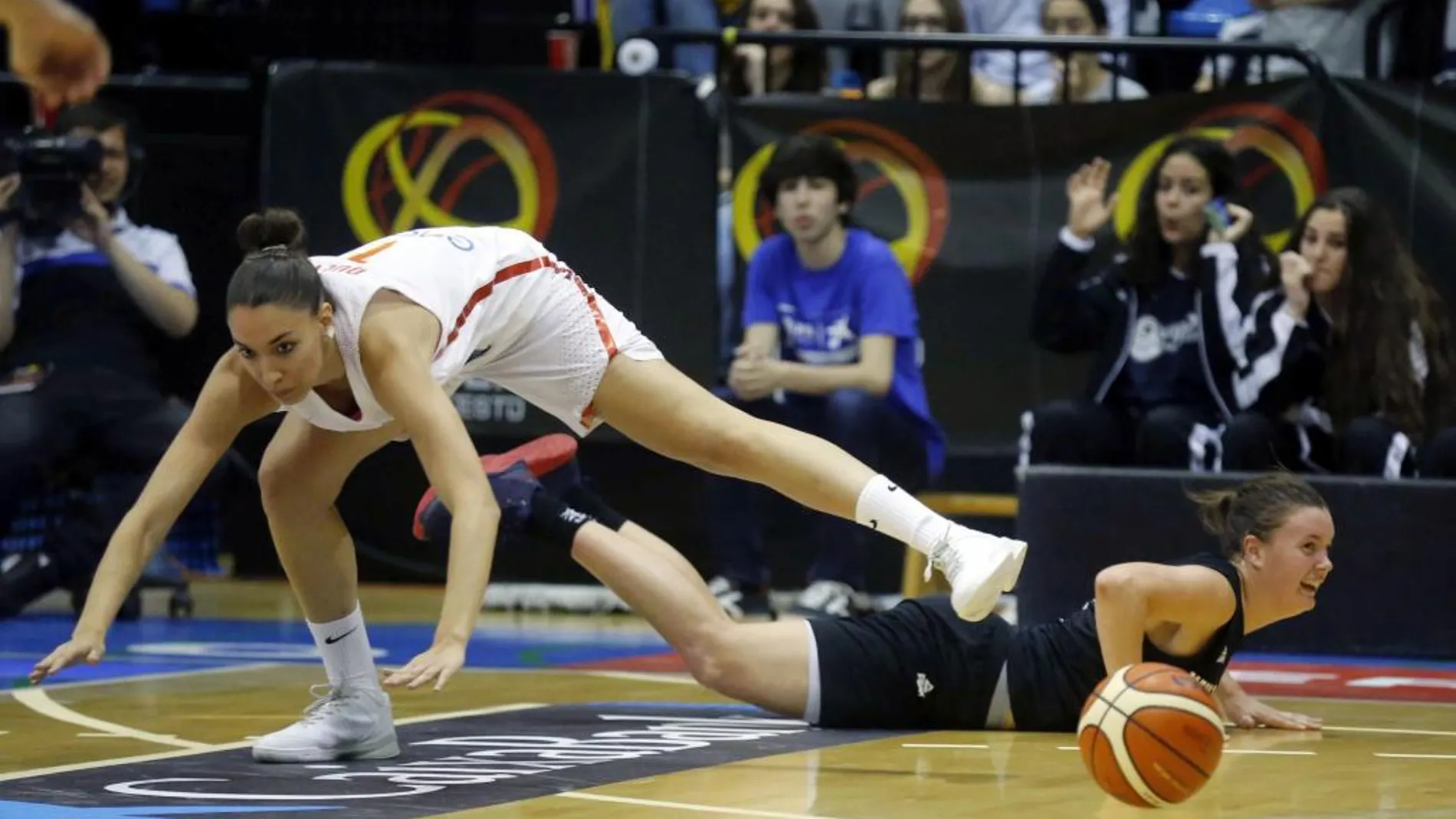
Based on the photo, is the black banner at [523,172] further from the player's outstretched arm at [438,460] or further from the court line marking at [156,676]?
the player's outstretched arm at [438,460]

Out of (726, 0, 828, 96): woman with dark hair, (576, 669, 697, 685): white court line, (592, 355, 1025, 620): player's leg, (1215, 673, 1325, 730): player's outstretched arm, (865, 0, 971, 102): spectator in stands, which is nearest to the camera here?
(592, 355, 1025, 620): player's leg

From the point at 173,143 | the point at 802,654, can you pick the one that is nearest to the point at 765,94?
the point at 173,143

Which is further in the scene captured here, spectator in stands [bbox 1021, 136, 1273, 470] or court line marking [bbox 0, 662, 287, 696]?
spectator in stands [bbox 1021, 136, 1273, 470]

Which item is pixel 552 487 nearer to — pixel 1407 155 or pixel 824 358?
pixel 824 358

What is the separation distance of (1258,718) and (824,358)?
11.3 ft

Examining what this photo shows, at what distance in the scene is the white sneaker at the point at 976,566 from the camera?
5.66 meters

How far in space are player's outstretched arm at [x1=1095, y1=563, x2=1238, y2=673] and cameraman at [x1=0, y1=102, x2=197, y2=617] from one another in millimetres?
4864

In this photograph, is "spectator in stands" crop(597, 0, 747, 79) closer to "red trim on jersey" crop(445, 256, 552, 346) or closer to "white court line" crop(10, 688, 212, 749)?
"white court line" crop(10, 688, 212, 749)

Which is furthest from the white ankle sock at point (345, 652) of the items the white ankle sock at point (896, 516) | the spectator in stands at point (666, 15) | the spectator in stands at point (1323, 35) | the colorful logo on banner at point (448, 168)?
the spectator in stands at point (666, 15)

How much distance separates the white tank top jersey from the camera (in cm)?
536

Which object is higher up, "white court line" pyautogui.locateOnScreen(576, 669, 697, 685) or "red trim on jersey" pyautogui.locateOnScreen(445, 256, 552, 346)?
"red trim on jersey" pyautogui.locateOnScreen(445, 256, 552, 346)

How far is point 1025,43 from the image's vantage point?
31.9 ft

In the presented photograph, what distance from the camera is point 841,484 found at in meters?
5.83

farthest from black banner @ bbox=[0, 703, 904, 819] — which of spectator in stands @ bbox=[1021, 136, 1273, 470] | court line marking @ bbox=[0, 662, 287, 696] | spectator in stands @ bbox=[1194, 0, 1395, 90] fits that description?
spectator in stands @ bbox=[1194, 0, 1395, 90]
